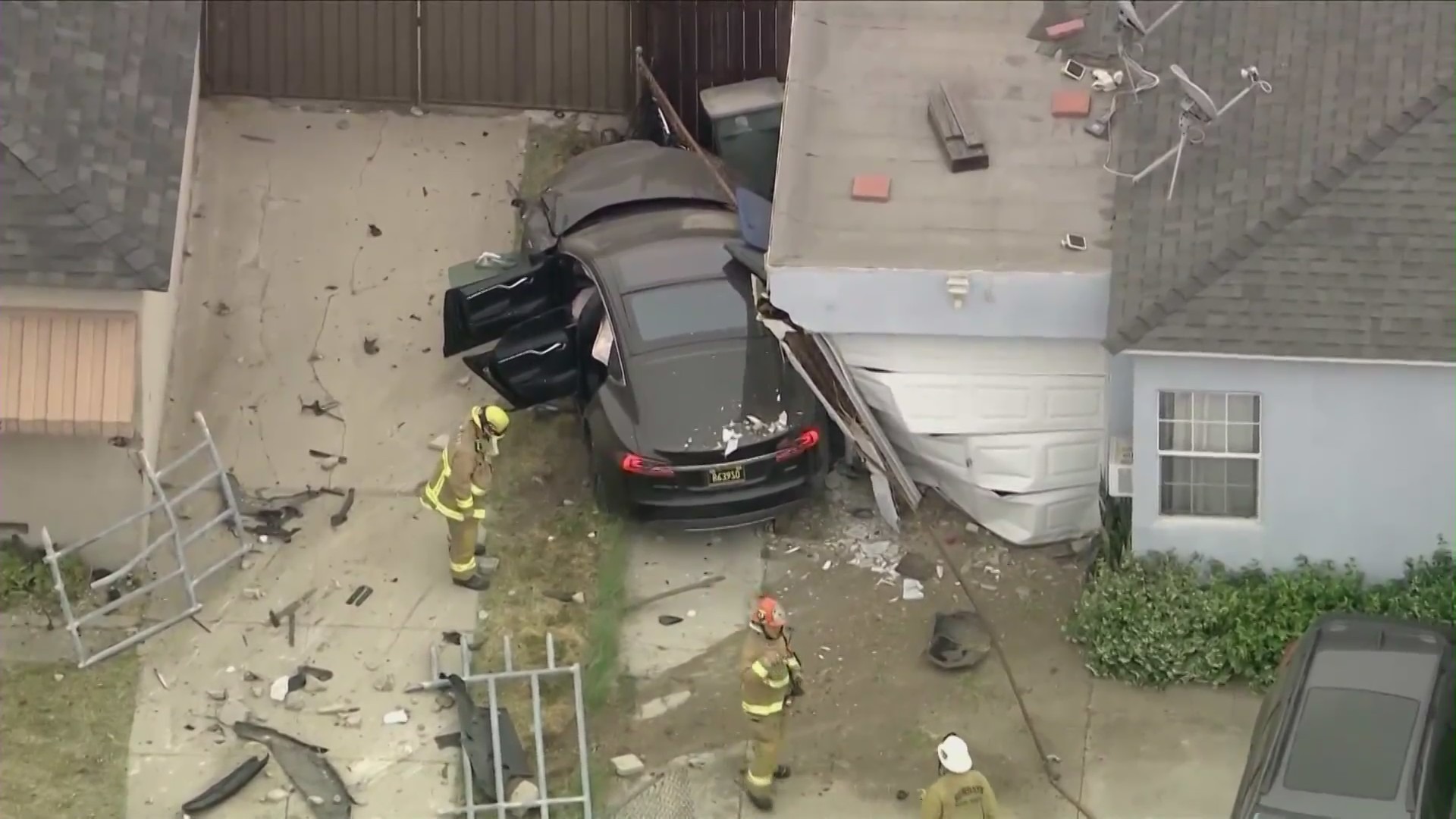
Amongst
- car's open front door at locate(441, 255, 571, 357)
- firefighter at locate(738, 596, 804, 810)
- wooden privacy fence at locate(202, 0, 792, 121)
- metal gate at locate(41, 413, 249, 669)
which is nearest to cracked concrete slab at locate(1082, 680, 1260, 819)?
firefighter at locate(738, 596, 804, 810)

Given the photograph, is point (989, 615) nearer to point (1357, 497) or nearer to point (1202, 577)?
point (1202, 577)

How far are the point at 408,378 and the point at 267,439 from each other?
4.18 feet

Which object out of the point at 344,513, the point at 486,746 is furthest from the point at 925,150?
the point at 486,746

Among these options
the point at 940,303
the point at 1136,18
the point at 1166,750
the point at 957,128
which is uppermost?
the point at 1136,18

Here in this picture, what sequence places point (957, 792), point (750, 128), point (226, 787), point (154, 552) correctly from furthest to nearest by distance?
1. point (750, 128)
2. point (154, 552)
3. point (226, 787)
4. point (957, 792)

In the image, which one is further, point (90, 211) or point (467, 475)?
point (467, 475)

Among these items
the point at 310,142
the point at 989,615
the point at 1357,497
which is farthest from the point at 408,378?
the point at 1357,497

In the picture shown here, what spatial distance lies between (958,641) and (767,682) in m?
2.41

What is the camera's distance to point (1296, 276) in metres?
13.1

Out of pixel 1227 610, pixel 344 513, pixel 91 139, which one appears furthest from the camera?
pixel 344 513

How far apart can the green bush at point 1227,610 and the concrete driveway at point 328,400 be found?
4658 mm

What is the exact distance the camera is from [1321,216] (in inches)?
519

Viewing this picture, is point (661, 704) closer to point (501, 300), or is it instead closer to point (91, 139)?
point (501, 300)

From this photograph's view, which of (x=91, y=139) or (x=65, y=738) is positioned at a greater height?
(x=91, y=139)
